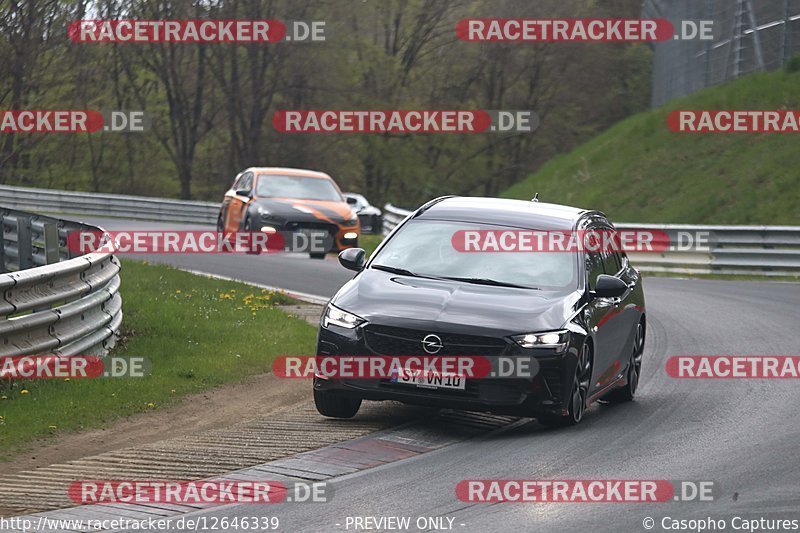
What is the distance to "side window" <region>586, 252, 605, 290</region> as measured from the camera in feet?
36.4

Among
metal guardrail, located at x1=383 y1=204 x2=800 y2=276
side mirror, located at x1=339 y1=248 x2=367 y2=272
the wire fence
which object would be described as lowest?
metal guardrail, located at x1=383 y1=204 x2=800 y2=276

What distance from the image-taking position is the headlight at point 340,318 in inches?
390

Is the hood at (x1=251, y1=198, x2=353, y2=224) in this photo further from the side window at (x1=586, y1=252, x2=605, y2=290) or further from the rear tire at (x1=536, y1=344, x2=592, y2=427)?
the rear tire at (x1=536, y1=344, x2=592, y2=427)

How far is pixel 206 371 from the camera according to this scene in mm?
12398

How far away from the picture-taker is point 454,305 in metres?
9.91

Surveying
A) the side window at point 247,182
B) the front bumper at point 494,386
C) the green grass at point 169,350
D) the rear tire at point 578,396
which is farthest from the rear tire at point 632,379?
the side window at point 247,182

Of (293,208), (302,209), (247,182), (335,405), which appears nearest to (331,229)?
(302,209)

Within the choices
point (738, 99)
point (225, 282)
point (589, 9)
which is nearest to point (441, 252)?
point (225, 282)

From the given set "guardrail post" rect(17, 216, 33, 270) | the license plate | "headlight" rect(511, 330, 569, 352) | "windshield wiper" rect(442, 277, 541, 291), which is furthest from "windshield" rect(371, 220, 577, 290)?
"guardrail post" rect(17, 216, 33, 270)

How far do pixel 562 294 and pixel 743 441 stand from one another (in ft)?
5.65

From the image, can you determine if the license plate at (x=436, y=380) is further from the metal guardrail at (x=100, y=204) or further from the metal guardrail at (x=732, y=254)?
the metal guardrail at (x=100, y=204)

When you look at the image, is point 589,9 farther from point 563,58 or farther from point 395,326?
point 395,326

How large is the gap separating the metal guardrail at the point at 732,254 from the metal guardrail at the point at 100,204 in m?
21.1

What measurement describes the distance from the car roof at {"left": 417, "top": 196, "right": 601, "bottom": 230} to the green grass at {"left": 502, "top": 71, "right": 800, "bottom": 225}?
2014 cm
